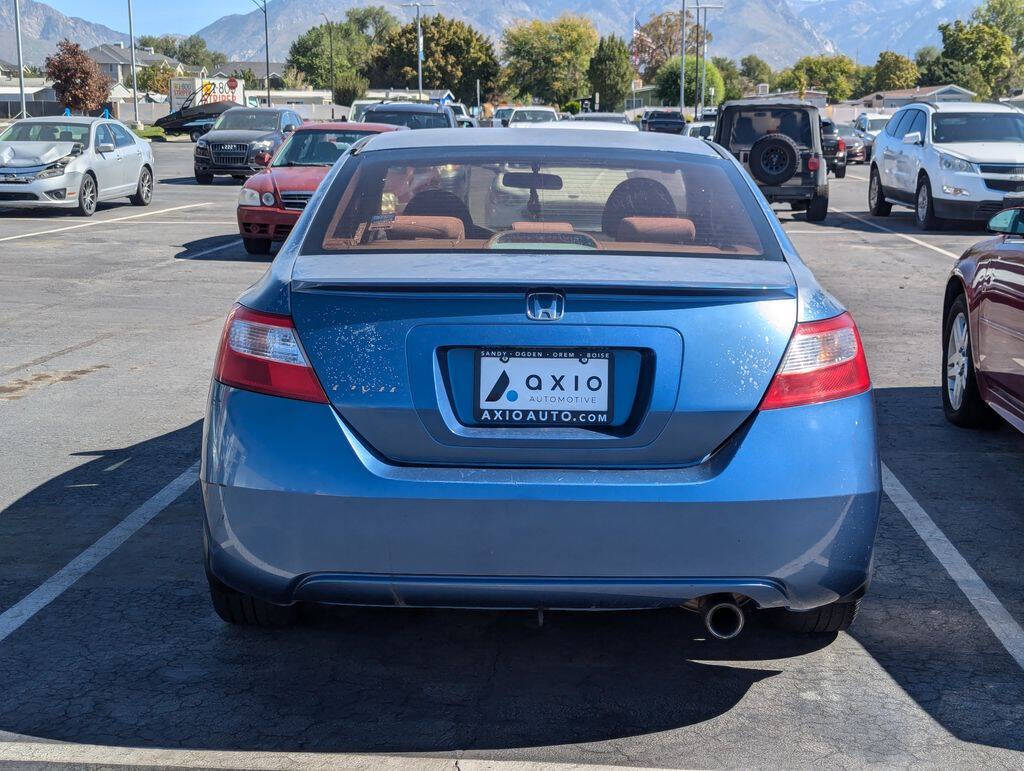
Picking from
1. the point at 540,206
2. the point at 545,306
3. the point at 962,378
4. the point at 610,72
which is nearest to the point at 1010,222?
the point at 962,378

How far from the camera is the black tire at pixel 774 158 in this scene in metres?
21.0

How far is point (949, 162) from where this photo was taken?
19.7m

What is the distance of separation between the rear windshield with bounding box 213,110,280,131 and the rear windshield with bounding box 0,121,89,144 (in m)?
9.48

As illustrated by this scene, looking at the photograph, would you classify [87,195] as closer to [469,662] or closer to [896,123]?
[896,123]

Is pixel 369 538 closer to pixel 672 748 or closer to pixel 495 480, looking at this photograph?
pixel 495 480

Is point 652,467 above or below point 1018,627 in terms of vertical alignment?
above

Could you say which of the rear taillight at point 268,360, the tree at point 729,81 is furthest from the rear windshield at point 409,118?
the tree at point 729,81

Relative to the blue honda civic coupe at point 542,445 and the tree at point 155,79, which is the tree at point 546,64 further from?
the blue honda civic coupe at point 542,445

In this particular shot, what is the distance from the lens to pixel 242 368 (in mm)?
3645

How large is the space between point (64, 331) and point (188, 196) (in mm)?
16278

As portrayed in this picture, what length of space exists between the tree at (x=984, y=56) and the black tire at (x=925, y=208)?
304 feet

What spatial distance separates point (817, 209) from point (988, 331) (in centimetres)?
1543

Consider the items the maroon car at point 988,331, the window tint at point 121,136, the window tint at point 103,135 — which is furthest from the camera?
the window tint at point 121,136

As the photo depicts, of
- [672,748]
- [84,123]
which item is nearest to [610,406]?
[672,748]
